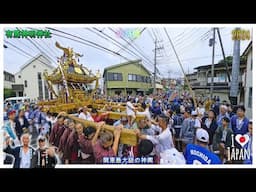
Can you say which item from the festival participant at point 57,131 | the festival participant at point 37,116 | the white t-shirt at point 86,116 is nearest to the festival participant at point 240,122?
the white t-shirt at point 86,116

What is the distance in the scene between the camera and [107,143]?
11.2ft

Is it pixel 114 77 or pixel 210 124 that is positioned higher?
pixel 114 77

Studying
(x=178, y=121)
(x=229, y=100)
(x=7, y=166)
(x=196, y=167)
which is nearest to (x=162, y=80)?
(x=178, y=121)

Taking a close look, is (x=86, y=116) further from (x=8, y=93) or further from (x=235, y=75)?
(x=235, y=75)

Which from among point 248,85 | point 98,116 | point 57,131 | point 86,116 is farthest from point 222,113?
point 57,131

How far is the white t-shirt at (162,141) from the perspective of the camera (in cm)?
339

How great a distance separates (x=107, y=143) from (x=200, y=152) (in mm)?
1061

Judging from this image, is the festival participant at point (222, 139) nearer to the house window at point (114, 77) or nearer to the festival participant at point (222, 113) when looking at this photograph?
the festival participant at point (222, 113)

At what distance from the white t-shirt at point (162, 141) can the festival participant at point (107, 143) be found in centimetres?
37

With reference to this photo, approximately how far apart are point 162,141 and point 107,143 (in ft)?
2.05

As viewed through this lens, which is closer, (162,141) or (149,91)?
(162,141)

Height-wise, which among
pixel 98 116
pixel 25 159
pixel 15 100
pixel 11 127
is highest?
pixel 15 100
